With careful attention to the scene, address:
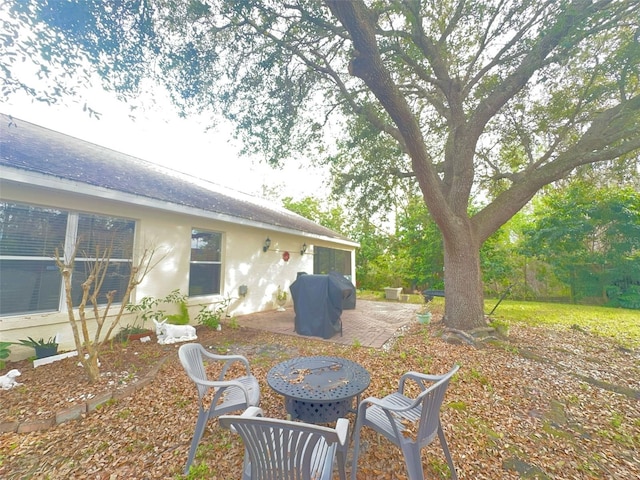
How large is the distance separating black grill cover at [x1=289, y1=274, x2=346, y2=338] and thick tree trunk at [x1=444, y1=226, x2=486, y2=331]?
100 inches

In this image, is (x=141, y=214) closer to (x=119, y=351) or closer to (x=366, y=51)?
(x=119, y=351)

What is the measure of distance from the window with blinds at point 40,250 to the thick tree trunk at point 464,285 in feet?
21.3

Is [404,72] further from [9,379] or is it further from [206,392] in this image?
[9,379]

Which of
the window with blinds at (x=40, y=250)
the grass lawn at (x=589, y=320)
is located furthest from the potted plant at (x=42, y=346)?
the grass lawn at (x=589, y=320)

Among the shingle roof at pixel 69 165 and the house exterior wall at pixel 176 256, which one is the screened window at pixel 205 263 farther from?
the shingle roof at pixel 69 165

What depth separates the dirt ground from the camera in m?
2.26

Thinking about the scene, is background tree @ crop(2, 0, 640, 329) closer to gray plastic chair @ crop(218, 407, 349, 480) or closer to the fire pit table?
the fire pit table

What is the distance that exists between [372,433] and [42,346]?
4942mm

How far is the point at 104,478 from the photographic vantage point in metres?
2.10

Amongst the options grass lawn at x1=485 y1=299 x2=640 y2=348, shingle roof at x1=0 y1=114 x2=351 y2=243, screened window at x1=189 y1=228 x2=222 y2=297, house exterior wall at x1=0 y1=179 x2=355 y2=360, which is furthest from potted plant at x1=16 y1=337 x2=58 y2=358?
grass lawn at x1=485 y1=299 x2=640 y2=348

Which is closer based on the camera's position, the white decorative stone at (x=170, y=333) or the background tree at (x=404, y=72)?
the background tree at (x=404, y=72)

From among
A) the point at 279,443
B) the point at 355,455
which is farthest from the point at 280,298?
the point at 279,443

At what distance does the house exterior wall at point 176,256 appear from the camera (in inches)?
164

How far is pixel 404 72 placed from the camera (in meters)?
6.92
